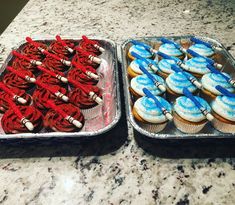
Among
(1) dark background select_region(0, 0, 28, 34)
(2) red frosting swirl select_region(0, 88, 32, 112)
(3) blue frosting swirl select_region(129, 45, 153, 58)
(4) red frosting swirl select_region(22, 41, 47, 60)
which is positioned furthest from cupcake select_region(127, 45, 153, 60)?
(1) dark background select_region(0, 0, 28, 34)

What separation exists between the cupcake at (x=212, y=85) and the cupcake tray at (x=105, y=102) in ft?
1.69

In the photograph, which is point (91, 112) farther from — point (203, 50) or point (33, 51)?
point (203, 50)

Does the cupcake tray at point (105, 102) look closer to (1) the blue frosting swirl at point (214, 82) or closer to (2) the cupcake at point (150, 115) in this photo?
(2) the cupcake at point (150, 115)

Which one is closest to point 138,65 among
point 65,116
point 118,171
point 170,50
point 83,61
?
point 170,50

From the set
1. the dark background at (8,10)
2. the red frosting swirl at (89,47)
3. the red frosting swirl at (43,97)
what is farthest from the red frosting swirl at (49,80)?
the dark background at (8,10)

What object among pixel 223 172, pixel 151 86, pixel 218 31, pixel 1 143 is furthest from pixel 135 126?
pixel 218 31

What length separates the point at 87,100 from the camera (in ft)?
4.96

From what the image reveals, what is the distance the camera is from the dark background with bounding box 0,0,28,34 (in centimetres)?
535

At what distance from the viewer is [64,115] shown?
1.36 m

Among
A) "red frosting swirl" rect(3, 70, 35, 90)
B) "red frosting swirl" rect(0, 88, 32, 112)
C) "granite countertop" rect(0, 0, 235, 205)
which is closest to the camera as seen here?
"granite countertop" rect(0, 0, 235, 205)

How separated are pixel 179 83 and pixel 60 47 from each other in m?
0.92

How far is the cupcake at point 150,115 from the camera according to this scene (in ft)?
4.33

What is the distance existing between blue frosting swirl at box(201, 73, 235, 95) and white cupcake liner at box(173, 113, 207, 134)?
25 centimetres

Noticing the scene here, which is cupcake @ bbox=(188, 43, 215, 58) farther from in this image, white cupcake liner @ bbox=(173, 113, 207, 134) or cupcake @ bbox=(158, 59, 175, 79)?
white cupcake liner @ bbox=(173, 113, 207, 134)
